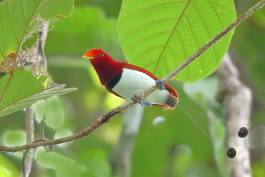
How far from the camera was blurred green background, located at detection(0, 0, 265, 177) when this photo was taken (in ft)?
Result: 7.38

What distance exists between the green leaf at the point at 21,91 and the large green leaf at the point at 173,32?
0.29 metres

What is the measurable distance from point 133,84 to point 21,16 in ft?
0.72

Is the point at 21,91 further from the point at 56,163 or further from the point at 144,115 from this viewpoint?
the point at 144,115

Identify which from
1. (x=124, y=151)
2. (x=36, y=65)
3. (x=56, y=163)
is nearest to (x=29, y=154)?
(x=36, y=65)

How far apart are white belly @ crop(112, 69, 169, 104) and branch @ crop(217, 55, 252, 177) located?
66 cm

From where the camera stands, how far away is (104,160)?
2293 millimetres

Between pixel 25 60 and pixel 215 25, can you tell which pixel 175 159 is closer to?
pixel 215 25

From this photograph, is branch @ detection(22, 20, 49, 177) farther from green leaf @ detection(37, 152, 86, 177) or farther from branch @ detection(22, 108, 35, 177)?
green leaf @ detection(37, 152, 86, 177)

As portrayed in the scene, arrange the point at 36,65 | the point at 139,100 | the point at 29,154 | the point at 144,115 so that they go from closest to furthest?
the point at 139,100
the point at 36,65
the point at 29,154
the point at 144,115

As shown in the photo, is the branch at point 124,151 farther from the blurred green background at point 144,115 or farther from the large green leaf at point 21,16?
the large green leaf at point 21,16

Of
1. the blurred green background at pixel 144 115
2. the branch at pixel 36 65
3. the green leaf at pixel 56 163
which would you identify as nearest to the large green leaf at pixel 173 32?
the branch at pixel 36 65

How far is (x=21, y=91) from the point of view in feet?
3.64

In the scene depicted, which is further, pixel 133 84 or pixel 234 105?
pixel 234 105

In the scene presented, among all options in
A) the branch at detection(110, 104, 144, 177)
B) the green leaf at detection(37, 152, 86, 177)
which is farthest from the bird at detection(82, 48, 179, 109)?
the branch at detection(110, 104, 144, 177)
